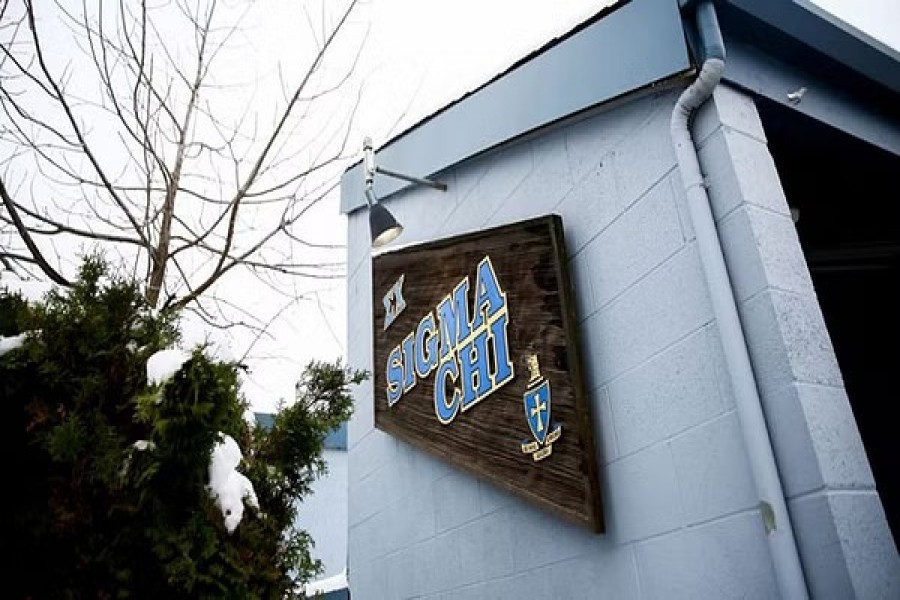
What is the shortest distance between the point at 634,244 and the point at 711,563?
3.78ft

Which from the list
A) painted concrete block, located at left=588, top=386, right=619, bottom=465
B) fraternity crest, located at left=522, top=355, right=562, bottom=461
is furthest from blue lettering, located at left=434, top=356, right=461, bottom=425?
painted concrete block, located at left=588, top=386, right=619, bottom=465

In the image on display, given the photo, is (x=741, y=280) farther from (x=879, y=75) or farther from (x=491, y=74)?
(x=491, y=74)

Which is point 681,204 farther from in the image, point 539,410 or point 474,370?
point 474,370

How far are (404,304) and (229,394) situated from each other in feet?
7.91

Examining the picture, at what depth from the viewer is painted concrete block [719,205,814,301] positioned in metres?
1.74

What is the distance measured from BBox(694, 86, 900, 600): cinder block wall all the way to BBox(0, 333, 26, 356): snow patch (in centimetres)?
208

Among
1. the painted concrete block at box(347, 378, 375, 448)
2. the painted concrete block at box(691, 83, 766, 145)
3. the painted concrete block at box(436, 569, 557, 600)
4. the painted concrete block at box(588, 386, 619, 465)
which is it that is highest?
the painted concrete block at box(691, 83, 766, 145)

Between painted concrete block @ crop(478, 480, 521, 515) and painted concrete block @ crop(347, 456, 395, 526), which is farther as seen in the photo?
painted concrete block @ crop(347, 456, 395, 526)

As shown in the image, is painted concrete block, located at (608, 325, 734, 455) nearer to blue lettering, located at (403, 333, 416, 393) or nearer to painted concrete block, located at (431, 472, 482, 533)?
painted concrete block, located at (431, 472, 482, 533)

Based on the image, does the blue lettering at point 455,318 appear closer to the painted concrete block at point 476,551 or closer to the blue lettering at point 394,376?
the blue lettering at point 394,376

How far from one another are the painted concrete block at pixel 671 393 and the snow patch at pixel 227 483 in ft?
4.55

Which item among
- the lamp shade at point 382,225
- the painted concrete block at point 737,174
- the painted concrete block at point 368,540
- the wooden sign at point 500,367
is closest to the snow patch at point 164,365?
the wooden sign at point 500,367

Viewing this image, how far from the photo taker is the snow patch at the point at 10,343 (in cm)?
141

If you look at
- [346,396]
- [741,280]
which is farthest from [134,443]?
[741,280]
